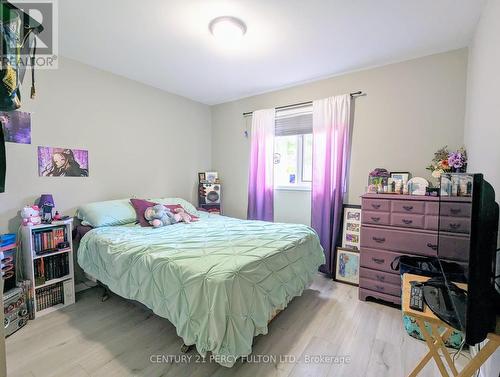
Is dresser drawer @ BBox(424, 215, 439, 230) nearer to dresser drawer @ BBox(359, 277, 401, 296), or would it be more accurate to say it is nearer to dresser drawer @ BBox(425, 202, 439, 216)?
dresser drawer @ BBox(425, 202, 439, 216)

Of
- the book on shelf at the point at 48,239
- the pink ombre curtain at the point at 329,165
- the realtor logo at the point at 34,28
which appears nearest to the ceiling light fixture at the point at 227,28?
the realtor logo at the point at 34,28

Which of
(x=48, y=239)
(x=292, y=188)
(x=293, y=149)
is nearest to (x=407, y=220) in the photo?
(x=292, y=188)

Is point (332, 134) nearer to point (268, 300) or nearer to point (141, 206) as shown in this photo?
point (268, 300)

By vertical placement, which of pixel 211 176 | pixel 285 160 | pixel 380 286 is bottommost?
pixel 380 286

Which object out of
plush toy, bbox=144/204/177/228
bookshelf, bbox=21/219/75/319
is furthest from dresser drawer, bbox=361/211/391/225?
bookshelf, bbox=21/219/75/319

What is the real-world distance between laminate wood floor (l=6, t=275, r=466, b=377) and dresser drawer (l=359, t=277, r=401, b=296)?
0.16m

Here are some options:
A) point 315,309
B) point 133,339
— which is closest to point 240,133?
point 315,309

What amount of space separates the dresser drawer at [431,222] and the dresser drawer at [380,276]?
0.54 m

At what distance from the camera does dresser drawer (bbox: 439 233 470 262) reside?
90cm

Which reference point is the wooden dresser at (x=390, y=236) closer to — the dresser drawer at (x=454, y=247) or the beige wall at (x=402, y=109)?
the beige wall at (x=402, y=109)

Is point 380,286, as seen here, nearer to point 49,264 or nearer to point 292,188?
point 292,188

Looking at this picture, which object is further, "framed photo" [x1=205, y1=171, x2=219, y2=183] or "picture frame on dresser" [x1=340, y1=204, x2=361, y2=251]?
"framed photo" [x1=205, y1=171, x2=219, y2=183]

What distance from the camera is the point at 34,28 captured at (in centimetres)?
121

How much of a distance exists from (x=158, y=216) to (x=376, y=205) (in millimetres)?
2350
